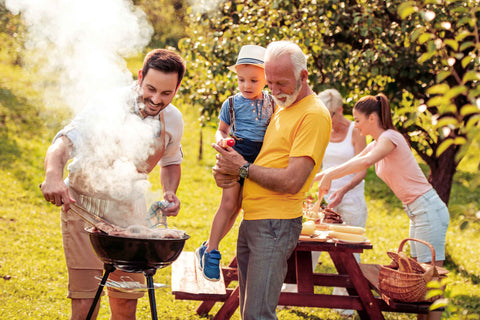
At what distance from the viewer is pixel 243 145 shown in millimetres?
3355

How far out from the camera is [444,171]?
7.55 meters

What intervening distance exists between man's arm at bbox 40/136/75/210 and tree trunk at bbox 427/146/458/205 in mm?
5905

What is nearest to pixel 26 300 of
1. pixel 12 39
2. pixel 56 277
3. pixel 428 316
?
pixel 56 277

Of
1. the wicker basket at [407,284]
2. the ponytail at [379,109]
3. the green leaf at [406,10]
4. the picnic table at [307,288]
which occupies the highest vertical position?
the green leaf at [406,10]

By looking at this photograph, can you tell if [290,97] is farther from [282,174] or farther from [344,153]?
[344,153]

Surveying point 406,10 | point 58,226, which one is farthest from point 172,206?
point 58,226

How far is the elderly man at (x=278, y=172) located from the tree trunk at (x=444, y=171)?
5161 mm

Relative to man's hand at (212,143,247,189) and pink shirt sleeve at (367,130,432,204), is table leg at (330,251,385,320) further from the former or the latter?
man's hand at (212,143,247,189)

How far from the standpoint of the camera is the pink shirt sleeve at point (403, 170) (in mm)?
4402

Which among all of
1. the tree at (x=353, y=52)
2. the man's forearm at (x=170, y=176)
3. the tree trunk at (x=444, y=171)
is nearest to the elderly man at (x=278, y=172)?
the man's forearm at (x=170, y=176)

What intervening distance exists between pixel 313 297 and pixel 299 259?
0.41 metres

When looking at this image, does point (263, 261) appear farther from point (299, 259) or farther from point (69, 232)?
point (299, 259)

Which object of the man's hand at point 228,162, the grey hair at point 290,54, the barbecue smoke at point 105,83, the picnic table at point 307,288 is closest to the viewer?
the grey hair at point 290,54

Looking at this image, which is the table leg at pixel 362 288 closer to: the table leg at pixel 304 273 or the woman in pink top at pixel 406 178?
the table leg at pixel 304 273
